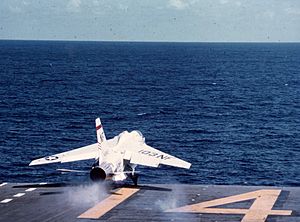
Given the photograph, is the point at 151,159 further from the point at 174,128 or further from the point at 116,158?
the point at 174,128

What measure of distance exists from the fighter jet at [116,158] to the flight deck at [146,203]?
178 centimetres

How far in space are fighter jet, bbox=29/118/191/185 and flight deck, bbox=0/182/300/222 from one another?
1780 mm

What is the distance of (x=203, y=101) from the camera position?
169m

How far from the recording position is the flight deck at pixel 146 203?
43000 mm

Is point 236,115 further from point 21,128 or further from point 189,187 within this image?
point 189,187

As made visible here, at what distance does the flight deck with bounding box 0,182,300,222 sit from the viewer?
43000 mm

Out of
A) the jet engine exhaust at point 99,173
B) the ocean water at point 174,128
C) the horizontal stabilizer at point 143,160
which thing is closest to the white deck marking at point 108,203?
the jet engine exhaust at point 99,173

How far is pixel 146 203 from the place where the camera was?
47281 millimetres

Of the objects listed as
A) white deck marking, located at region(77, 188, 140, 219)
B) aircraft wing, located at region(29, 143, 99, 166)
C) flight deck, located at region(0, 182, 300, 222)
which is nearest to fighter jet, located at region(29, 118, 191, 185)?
aircraft wing, located at region(29, 143, 99, 166)

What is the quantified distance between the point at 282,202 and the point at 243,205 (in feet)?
10.6

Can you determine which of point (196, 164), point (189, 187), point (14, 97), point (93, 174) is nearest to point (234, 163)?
point (196, 164)

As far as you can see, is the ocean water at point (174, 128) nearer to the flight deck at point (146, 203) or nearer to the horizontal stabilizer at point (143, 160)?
the horizontal stabilizer at point (143, 160)

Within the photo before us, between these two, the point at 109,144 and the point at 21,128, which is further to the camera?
the point at 21,128

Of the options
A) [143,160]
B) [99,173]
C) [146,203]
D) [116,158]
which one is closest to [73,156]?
[116,158]
